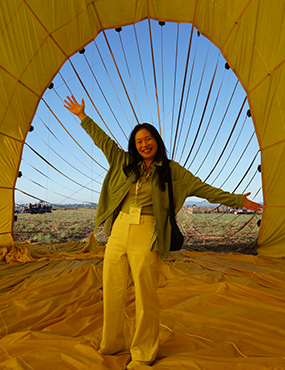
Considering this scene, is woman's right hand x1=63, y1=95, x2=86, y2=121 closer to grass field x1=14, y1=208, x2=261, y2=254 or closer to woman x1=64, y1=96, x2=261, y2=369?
woman x1=64, y1=96, x2=261, y2=369

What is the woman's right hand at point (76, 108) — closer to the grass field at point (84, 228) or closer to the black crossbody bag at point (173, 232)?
the black crossbody bag at point (173, 232)

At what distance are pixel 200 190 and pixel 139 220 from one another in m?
0.40

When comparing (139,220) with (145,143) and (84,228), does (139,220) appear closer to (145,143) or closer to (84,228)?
(145,143)

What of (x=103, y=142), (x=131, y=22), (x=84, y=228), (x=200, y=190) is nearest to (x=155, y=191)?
(x=200, y=190)

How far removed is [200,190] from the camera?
1523mm

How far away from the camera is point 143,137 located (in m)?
1.48

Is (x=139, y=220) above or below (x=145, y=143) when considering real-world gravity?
below

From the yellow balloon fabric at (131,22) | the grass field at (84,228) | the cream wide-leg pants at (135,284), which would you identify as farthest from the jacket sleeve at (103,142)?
the grass field at (84,228)

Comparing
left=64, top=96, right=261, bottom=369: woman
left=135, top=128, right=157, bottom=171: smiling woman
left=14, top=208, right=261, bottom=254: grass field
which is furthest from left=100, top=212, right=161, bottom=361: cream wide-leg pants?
left=14, top=208, right=261, bottom=254: grass field

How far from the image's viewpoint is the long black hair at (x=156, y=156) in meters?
1.48

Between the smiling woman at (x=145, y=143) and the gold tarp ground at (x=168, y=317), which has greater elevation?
the smiling woman at (x=145, y=143)

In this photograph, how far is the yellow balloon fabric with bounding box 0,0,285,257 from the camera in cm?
427

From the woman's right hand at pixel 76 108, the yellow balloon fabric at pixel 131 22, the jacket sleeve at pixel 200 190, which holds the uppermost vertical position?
the yellow balloon fabric at pixel 131 22

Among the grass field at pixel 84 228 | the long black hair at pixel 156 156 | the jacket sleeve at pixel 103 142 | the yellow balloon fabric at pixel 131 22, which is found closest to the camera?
the long black hair at pixel 156 156
